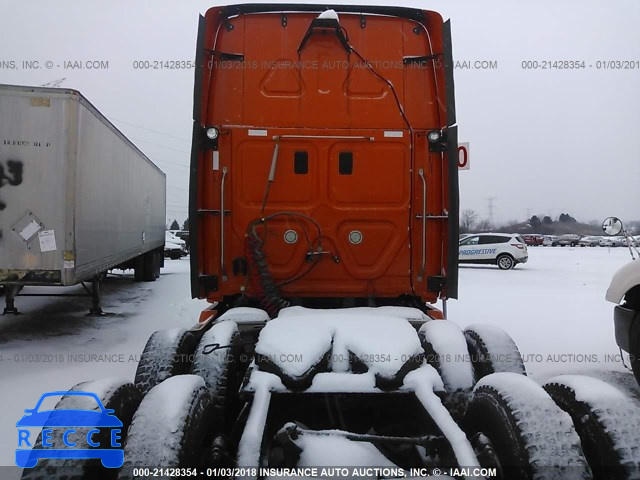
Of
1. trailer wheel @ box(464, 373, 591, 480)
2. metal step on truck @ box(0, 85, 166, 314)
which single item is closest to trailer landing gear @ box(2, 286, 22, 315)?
metal step on truck @ box(0, 85, 166, 314)

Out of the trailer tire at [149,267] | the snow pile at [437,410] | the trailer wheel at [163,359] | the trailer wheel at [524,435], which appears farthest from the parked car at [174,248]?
the trailer wheel at [524,435]

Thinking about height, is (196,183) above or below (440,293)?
above

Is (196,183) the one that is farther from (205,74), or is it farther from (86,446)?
(86,446)

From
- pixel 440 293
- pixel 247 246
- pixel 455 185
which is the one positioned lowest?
pixel 440 293

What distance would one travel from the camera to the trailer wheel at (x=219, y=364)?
2869 mm

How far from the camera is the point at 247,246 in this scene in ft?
13.4

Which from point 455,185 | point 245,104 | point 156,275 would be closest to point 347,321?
point 455,185

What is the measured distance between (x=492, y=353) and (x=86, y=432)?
2.33m

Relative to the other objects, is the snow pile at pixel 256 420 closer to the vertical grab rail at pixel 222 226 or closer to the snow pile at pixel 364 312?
the snow pile at pixel 364 312

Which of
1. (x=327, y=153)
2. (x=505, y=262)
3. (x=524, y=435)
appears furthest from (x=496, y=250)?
(x=524, y=435)

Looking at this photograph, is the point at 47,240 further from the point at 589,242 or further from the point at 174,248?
the point at 589,242

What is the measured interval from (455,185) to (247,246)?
171cm

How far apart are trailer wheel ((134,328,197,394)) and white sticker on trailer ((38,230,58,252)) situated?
4.81 metres

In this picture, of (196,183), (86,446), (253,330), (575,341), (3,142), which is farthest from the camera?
(575,341)
